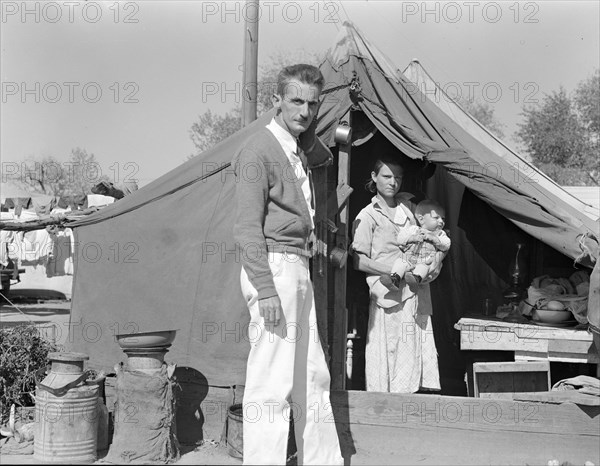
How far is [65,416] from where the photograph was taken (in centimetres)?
417

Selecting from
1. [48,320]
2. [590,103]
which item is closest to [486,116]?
[590,103]

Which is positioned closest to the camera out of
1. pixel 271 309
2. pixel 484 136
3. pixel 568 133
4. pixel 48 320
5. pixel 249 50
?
pixel 271 309

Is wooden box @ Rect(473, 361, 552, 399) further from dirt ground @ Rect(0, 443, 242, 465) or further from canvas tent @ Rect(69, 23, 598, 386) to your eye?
dirt ground @ Rect(0, 443, 242, 465)

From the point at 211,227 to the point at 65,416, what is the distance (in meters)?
1.51

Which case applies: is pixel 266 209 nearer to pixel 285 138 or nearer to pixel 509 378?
pixel 285 138

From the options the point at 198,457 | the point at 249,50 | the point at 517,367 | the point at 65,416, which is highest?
the point at 249,50

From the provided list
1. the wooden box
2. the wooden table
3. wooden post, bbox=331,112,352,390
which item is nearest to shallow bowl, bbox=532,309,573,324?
the wooden table

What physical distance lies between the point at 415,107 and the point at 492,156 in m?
0.88

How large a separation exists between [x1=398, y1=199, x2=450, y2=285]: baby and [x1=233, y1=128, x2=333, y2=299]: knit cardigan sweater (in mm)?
1363

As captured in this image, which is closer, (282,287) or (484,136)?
(282,287)

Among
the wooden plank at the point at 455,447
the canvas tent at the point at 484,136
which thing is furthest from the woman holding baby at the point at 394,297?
the canvas tent at the point at 484,136

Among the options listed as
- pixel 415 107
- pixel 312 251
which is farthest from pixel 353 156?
pixel 312 251

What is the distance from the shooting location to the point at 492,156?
18.0 ft

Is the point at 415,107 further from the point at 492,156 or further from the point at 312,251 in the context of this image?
the point at 312,251
